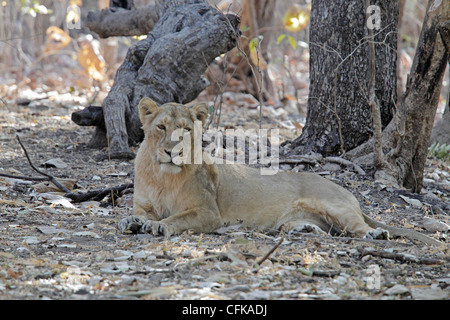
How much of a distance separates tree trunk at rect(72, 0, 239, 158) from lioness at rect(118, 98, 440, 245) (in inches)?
94.2

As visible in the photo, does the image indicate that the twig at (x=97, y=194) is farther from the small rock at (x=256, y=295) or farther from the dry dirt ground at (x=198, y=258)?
the small rock at (x=256, y=295)

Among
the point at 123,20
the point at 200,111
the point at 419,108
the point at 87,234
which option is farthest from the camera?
the point at 123,20

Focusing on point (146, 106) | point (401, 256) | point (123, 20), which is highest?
point (123, 20)

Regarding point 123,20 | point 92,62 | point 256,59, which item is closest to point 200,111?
point 123,20

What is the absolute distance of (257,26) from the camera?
11938 mm

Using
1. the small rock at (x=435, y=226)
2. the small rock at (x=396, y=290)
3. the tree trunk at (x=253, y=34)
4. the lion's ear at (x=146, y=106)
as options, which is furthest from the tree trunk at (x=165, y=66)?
the small rock at (x=396, y=290)

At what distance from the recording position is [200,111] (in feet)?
16.9

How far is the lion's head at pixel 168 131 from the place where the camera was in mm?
4742

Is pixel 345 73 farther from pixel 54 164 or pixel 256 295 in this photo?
pixel 256 295

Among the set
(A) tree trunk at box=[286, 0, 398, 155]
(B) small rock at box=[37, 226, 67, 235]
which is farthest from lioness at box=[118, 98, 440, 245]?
(A) tree trunk at box=[286, 0, 398, 155]

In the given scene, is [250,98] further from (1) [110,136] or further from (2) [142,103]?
(2) [142,103]

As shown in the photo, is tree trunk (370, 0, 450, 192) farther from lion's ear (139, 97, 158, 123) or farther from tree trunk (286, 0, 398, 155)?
lion's ear (139, 97, 158, 123)

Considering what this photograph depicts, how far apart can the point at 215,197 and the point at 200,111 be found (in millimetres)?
766

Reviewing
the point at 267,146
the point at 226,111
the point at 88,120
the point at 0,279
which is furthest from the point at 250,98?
the point at 0,279
